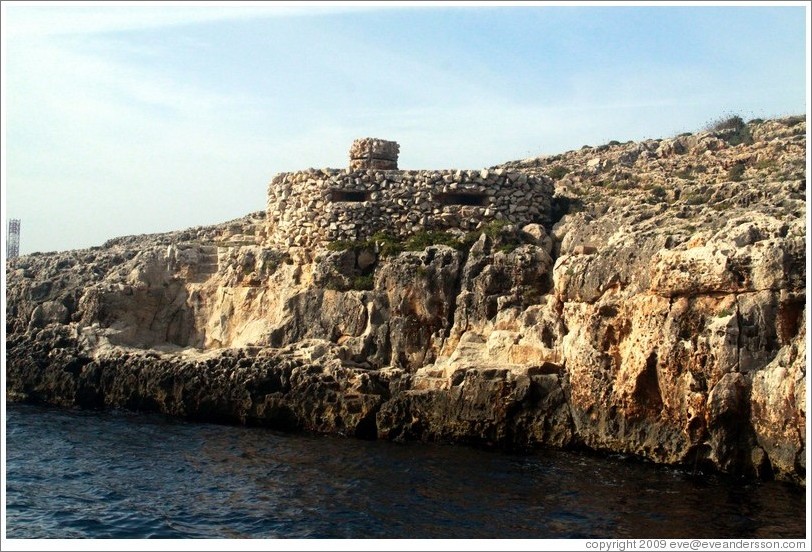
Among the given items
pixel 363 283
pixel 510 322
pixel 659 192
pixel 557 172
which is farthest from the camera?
pixel 557 172

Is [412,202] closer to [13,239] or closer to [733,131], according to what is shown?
[733,131]

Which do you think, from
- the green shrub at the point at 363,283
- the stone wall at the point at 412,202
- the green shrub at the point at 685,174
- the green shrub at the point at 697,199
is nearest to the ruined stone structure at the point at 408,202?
the stone wall at the point at 412,202

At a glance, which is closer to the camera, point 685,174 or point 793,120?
point 685,174

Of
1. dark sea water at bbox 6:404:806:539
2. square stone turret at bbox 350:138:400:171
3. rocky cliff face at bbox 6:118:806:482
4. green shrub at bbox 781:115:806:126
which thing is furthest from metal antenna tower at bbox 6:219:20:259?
green shrub at bbox 781:115:806:126

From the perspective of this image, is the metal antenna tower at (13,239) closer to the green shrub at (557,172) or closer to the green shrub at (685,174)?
the green shrub at (557,172)

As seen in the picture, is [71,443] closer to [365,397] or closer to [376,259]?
[365,397]

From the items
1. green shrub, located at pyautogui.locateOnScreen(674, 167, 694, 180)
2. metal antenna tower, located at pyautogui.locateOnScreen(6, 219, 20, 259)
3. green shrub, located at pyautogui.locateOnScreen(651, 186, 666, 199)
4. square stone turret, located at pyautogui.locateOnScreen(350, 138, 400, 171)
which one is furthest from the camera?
metal antenna tower, located at pyautogui.locateOnScreen(6, 219, 20, 259)

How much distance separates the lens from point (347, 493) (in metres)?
20.2

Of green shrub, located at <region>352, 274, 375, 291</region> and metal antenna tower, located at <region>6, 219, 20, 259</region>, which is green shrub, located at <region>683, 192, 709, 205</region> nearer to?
green shrub, located at <region>352, 274, 375, 291</region>

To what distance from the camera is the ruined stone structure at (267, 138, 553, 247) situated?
29844 millimetres

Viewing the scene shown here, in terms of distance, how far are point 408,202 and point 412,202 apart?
129mm

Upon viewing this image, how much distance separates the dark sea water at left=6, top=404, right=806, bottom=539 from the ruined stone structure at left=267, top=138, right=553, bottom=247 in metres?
7.88

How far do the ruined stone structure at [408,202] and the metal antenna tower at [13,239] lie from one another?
24411 millimetres

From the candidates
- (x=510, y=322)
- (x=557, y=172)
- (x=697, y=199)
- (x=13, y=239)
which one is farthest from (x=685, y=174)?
(x=13, y=239)
